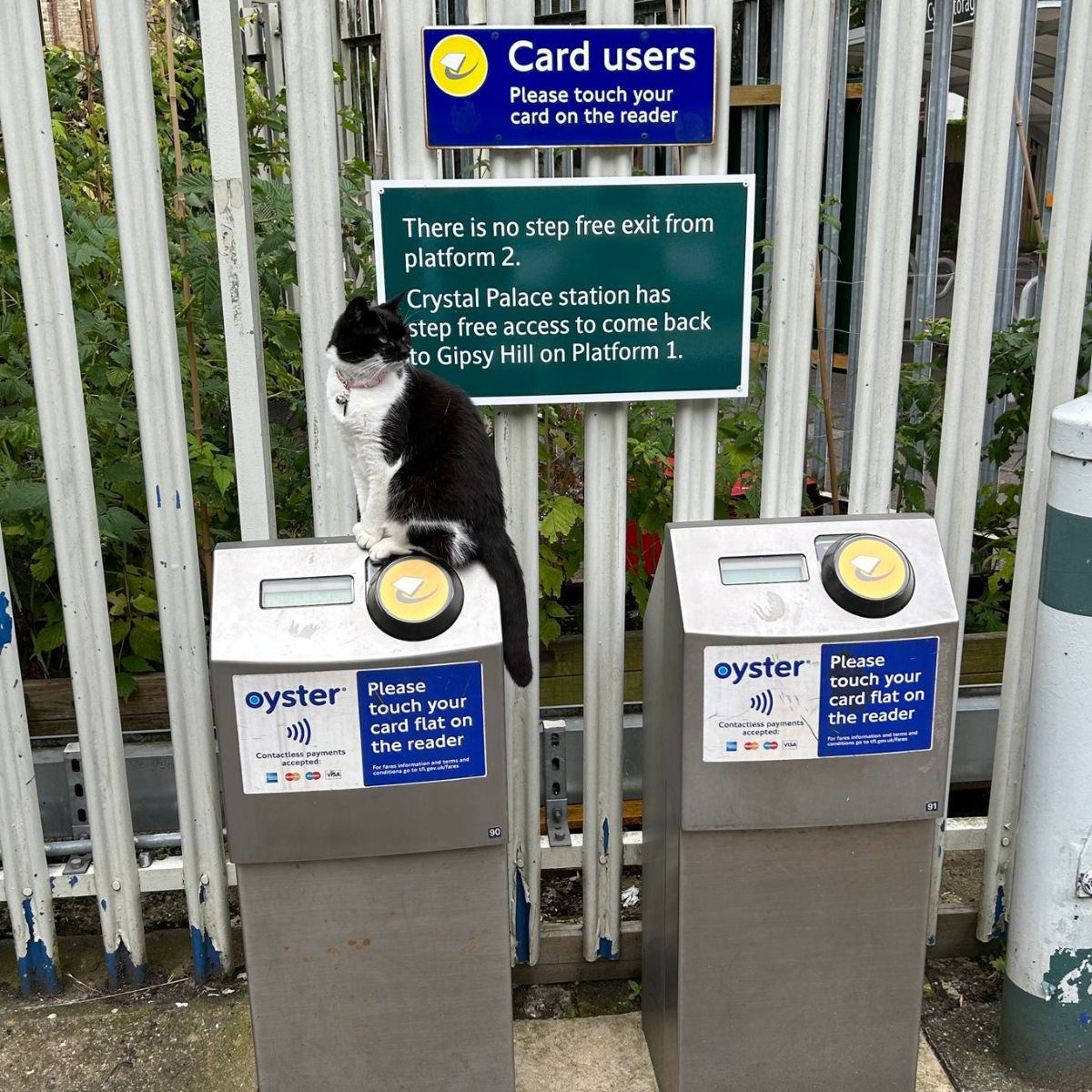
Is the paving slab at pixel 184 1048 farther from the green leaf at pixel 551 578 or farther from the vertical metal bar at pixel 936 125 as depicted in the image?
the vertical metal bar at pixel 936 125

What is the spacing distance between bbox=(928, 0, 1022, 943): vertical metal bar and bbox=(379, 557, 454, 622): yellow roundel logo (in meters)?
1.15

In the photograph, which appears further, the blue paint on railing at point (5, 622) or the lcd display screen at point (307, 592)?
the blue paint on railing at point (5, 622)

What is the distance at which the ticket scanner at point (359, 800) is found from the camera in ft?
6.04

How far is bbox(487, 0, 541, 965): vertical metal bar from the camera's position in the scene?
2273 millimetres

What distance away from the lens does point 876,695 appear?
196 cm

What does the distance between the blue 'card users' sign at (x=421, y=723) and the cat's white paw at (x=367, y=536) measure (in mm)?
251

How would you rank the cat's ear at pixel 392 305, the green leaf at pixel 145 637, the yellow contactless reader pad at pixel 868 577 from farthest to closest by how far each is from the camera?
1. the green leaf at pixel 145 637
2. the cat's ear at pixel 392 305
3. the yellow contactless reader pad at pixel 868 577

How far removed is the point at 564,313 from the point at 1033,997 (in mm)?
1807

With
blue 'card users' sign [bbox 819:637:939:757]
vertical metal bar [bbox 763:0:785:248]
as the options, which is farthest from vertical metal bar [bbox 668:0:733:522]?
vertical metal bar [bbox 763:0:785:248]

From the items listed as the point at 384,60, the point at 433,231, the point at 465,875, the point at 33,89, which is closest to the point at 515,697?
the point at 465,875

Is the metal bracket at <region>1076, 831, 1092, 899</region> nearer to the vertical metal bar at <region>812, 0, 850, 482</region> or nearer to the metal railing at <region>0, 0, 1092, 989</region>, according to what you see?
the metal railing at <region>0, 0, 1092, 989</region>

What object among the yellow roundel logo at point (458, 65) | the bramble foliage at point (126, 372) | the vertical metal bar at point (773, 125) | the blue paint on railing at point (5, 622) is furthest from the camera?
the vertical metal bar at point (773, 125)

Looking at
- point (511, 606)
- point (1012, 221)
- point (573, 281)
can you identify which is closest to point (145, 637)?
point (511, 606)

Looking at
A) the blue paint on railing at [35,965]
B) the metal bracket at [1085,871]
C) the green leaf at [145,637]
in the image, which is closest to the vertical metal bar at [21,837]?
the blue paint on railing at [35,965]
